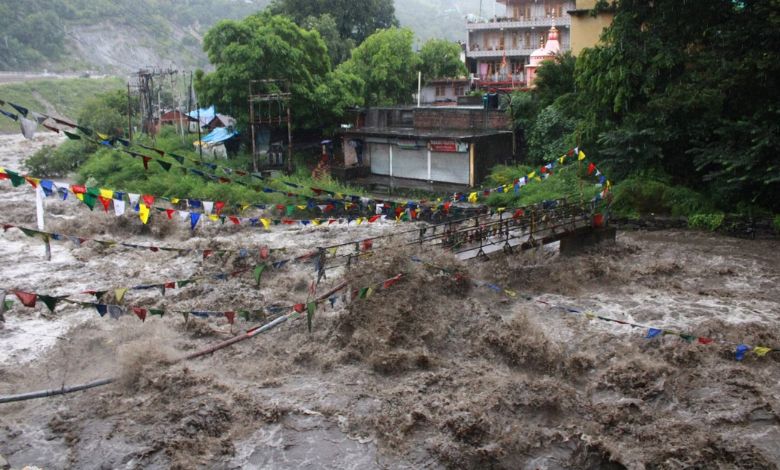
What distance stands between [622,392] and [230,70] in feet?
72.3

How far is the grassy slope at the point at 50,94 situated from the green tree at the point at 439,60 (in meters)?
29.8

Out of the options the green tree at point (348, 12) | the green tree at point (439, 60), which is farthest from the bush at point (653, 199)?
the green tree at point (348, 12)

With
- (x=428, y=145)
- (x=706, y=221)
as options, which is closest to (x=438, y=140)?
(x=428, y=145)

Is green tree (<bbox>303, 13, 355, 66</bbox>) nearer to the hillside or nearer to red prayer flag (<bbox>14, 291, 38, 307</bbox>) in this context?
the hillside

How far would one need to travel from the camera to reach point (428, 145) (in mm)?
27578

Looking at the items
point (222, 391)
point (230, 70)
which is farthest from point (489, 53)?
point (222, 391)

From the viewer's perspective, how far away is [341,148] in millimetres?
31906

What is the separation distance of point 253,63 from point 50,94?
40051 mm

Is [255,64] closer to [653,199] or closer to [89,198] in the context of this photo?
[653,199]

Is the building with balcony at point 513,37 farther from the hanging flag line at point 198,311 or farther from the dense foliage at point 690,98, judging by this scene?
the hanging flag line at point 198,311

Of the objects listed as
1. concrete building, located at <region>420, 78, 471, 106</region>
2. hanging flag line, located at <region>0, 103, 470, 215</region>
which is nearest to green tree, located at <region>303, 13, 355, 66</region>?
concrete building, located at <region>420, 78, 471, 106</region>

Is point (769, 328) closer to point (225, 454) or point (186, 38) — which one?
point (225, 454)

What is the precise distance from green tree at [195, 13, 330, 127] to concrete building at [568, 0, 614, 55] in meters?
11.1

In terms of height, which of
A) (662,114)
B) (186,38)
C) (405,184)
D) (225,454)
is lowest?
(225,454)
